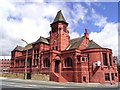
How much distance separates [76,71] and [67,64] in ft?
12.2

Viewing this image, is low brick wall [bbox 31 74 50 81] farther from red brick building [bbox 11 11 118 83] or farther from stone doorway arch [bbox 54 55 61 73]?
stone doorway arch [bbox 54 55 61 73]

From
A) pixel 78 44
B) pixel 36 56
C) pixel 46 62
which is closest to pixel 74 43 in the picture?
pixel 78 44

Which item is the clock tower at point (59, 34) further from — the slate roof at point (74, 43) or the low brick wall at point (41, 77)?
the low brick wall at point (41, 77)

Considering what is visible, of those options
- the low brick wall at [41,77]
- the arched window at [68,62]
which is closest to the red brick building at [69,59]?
the arched window at [68,62]

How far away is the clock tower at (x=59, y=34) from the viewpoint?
4719 cm

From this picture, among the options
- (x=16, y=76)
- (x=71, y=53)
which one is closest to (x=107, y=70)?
(x=71, y=53)

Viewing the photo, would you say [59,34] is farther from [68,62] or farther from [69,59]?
[68,62]

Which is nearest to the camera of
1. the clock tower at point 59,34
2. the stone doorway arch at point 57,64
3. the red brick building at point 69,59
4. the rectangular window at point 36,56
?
the red brick building at point 69,59

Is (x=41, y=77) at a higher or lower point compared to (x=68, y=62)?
lower

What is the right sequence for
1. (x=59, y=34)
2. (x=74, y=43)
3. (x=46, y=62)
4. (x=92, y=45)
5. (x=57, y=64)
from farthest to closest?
(x=59, y=34) → (x=74, y=43) → (x=46, y=62) → (x=57, y=64) → (x=92, y=45)

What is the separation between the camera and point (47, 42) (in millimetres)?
51531

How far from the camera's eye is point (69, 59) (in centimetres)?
4291

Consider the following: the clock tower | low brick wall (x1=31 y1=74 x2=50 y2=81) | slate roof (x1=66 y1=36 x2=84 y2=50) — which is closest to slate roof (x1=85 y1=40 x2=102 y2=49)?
slate roof (x1=66 y1=36 x2=84 y2=50)

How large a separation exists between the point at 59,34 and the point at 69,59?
862cm
